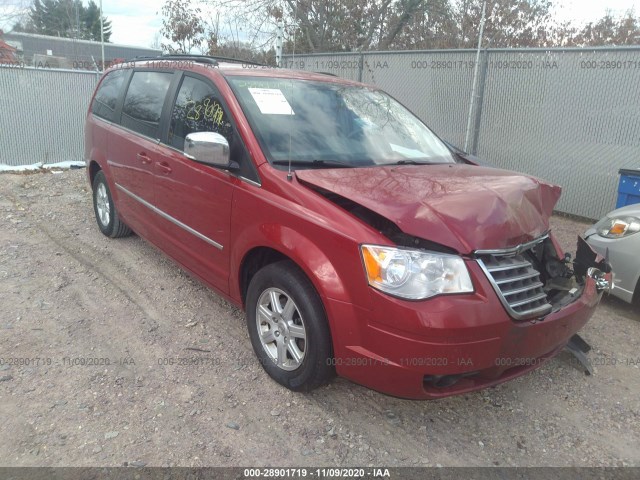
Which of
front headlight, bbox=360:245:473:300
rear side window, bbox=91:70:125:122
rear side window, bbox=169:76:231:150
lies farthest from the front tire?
rear side window, bbox=91:70:125:122

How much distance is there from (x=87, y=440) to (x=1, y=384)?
839 millimetres

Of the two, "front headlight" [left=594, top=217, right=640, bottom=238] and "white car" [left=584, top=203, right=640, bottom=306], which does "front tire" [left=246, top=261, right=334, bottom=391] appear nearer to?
"white car" [left=584, top=203, right=640, bottom=306]

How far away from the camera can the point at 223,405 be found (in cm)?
284

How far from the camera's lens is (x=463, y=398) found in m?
3.00

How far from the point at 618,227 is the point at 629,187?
208cm

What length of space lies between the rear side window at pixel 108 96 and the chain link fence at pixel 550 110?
226 inches

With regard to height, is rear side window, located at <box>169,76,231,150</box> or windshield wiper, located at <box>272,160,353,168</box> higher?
rear side window, located at <box>169,76,231,150</box>

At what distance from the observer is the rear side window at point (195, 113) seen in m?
3.35

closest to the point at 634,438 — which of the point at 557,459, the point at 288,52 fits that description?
the point at 557,459

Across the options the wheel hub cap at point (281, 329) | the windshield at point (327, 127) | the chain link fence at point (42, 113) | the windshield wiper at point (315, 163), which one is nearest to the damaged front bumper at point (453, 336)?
the wheel hub cap at point (281, 329)

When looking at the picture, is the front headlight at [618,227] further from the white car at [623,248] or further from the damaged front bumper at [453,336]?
the damaged front bumper at [453,336]

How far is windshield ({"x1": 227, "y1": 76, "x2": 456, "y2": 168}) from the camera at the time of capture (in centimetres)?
315

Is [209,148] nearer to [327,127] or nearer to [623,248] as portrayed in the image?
[327,127]

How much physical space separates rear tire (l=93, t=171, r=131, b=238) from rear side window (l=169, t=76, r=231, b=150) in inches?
69.1
